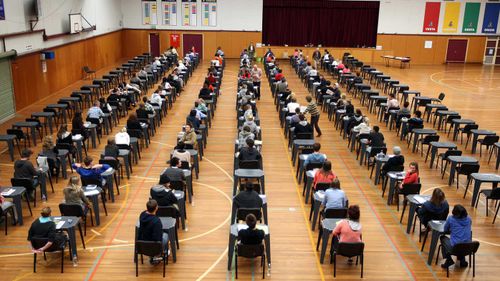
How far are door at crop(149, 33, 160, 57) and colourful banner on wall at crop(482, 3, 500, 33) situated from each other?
26638mm

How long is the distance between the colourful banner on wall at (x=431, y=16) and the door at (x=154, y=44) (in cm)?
2194

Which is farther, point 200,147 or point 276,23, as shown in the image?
point 276,23

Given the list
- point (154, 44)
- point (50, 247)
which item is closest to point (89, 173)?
point (50, 247)

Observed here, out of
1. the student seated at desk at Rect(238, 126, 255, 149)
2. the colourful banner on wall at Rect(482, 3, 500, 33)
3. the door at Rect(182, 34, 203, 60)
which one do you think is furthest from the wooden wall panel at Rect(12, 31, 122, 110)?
the colourful banner on wall at Rect(482, 3, 500, 33)

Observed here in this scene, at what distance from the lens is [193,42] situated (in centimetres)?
3928

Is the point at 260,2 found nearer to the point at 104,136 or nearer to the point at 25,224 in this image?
the point at 104,136

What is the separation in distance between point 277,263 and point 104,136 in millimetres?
10527

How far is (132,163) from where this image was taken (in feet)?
49.7

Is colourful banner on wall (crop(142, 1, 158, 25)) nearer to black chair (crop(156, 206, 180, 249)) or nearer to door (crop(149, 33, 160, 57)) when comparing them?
door (crop(149, 33, 160, 57))

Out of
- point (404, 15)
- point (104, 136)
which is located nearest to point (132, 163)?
point (104, 136)

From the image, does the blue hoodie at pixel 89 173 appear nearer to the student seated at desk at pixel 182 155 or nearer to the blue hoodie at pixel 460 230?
the student seated at desk at pixel 182 155

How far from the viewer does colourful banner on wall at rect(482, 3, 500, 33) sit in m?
38.7

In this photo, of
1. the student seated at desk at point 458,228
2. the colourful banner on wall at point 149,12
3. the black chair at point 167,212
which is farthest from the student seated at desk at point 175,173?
the colourful banner on wall at point 149,12

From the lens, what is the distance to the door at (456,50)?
39.6 metres
